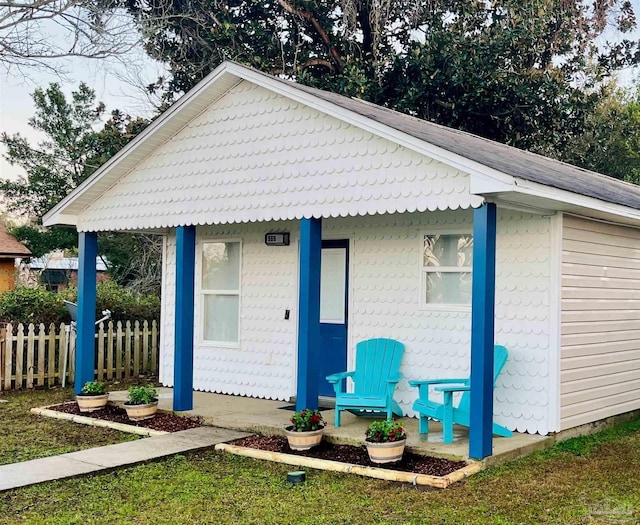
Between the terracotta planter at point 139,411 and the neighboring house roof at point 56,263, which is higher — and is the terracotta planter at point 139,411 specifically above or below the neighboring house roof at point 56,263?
below

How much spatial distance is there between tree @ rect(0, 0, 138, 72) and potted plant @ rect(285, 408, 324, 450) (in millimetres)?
7975

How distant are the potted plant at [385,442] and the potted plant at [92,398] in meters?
4.09

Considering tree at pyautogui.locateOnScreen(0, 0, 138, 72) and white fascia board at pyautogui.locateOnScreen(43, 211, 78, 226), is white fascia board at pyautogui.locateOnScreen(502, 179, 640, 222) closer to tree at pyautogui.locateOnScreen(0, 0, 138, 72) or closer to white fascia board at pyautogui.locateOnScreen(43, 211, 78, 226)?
white fascia board at pyautogui.locateOnScreen(43, 211, 78, 226)

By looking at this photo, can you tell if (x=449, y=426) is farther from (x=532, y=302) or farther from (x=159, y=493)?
(x=159, y=493)

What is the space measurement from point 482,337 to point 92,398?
5.15 metres

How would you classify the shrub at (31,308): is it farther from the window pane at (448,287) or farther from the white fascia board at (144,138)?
the window pane at (448,287)

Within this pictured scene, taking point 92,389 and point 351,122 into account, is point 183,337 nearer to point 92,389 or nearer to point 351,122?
point 92,389

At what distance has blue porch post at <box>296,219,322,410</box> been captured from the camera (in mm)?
7410

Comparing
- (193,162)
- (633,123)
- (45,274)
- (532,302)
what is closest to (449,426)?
(532,302)

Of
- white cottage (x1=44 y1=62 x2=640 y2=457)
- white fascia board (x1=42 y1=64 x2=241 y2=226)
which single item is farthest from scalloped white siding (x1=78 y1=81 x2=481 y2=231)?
white fascia board (x1=42 y1=64 x2=241 y2=226)

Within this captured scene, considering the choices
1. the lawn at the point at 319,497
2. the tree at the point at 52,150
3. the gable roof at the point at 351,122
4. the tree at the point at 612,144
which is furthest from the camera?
the tree at the point at 52,150

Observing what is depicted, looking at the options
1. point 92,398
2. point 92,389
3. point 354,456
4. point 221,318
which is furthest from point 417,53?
point 354,456

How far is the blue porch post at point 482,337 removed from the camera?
6.25 m

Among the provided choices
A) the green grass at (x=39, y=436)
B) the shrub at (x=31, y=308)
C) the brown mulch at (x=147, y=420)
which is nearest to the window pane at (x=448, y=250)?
the brown mulch at (x=147, y=420)
